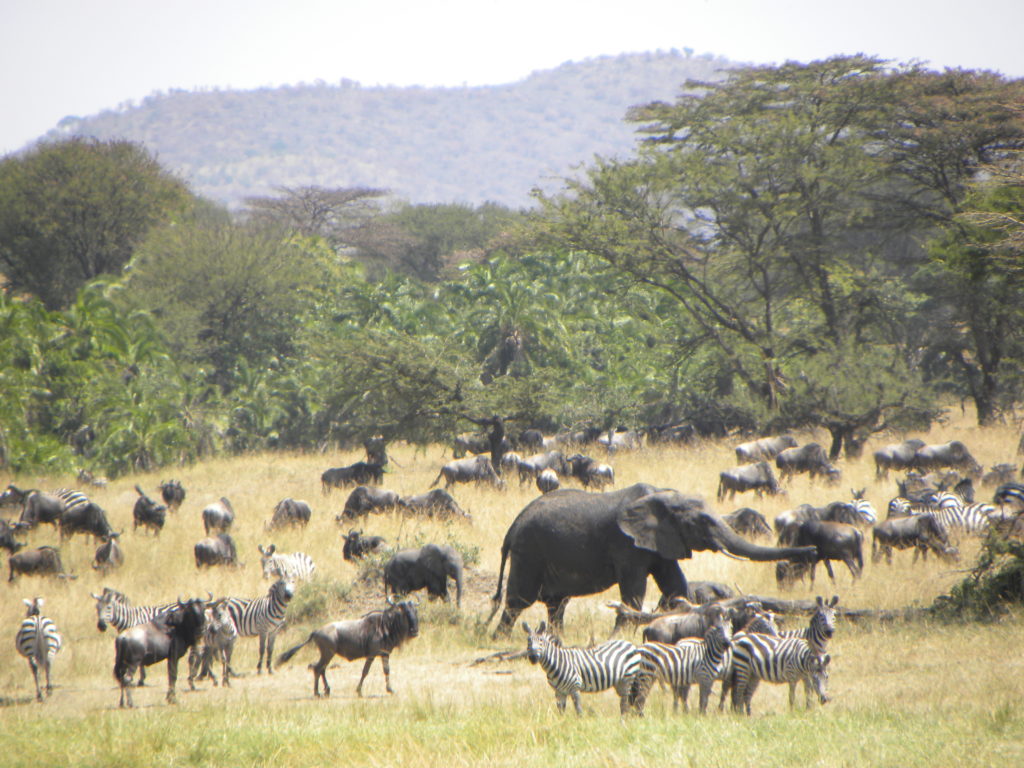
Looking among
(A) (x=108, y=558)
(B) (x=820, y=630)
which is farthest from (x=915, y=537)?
(A) (x=108, y=558)

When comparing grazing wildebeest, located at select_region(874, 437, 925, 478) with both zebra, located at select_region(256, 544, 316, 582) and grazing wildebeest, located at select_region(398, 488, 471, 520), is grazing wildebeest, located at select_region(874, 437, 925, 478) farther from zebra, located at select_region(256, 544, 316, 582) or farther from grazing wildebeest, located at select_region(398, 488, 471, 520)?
zebra, located at select_region(256, 544, 316, 582)

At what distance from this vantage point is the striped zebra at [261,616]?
39.8 feet

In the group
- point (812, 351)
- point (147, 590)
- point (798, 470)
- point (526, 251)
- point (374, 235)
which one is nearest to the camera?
point (147, 590)

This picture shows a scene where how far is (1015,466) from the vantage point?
22.7m

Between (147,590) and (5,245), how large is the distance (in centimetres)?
3653

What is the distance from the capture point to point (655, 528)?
40.8ft

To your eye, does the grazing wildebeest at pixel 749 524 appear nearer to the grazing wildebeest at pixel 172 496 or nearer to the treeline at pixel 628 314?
the treeline at pixel 628 314

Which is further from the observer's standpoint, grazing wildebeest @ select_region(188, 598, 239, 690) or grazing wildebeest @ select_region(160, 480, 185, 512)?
grazing wildebeest @ select_region(160, 480, 185, 512)

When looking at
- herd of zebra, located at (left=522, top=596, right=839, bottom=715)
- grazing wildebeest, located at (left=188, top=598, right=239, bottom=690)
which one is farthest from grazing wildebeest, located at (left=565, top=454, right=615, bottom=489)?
herd of zebra, located at (left=522, top=596, right=839, bottom=715)

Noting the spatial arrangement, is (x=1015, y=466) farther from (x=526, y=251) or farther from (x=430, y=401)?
(x=526, y=251)

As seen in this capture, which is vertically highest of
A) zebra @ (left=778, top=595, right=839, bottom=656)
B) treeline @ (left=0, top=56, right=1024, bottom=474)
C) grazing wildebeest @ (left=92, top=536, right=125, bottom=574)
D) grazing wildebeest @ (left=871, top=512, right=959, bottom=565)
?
treeline @ (left=0, top=56, right=1024, bottom=474)

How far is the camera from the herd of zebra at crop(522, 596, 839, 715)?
873cm

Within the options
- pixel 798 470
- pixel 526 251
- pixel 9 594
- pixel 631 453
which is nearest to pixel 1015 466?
pixel 798 470

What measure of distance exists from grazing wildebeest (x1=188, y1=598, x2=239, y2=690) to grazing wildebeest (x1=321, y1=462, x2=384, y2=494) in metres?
14.3
